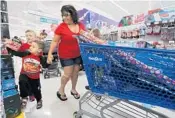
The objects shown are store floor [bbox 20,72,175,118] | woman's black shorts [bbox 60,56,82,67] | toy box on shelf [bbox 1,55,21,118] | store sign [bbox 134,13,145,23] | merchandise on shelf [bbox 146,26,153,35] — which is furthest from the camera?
store sign [bbox 134,13,145,23]

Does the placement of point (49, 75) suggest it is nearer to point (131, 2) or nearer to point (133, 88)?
point (133, 88)

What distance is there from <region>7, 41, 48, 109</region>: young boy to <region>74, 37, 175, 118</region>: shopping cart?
93 cm

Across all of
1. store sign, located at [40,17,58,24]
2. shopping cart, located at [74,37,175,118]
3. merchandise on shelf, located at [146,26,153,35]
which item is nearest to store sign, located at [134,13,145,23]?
merchandise on shelf, located at [146,26,153,35]

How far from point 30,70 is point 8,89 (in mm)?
612

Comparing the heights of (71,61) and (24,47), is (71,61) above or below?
below

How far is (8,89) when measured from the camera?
191 centimetres

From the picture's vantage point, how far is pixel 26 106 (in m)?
2.53

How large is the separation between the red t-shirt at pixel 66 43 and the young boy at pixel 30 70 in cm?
29

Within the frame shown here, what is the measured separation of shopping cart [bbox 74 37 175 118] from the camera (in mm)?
1489

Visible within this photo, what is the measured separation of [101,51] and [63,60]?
1143mm

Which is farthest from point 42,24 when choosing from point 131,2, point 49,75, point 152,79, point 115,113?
point 152,79

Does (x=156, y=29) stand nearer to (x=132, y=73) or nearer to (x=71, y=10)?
(x=71, y=10)

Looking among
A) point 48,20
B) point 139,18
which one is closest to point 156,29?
point 139,18

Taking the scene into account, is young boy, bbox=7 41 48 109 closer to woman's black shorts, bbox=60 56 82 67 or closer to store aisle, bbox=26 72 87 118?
store aisle, bbox=26 72 87 118
